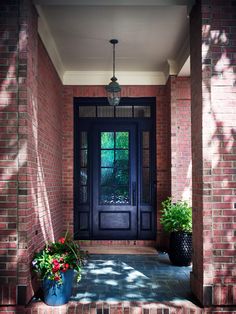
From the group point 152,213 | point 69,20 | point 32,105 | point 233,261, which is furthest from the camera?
point 152,213

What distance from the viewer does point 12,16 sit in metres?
3.41

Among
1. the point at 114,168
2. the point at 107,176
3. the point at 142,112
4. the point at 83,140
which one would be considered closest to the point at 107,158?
the point at 114,168

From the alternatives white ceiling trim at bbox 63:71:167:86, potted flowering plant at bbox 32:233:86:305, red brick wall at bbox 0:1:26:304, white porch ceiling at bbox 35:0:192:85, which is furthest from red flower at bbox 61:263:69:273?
white ceiling trim at bbox 63:71:167:86

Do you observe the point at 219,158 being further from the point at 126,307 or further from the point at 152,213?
the point at 152,213

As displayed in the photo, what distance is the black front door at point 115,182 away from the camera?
646 cm

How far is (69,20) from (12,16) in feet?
3.89

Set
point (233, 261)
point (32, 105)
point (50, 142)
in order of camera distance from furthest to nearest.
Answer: point (50, 142) → point (32, 105) → point (233, 261)

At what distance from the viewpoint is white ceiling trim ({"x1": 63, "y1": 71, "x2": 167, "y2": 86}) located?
6477 millimetres

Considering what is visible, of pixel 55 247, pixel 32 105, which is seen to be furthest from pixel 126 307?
pixel 32 105

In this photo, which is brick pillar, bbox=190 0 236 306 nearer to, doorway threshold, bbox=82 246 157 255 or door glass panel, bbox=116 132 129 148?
doorway threshold, bbox=82 246 157 255

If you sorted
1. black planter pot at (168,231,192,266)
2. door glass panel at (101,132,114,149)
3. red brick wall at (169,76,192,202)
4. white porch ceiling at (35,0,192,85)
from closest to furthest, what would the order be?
white porch ceiling at (35,0,192,85), black planter pot at (168,231,192,266), red brick wall at (169,76,192,202), door glass panel at (101,132,114,149)

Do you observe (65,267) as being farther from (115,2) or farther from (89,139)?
(89,139)

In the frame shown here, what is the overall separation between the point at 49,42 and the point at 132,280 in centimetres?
345

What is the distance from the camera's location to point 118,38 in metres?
5.00
